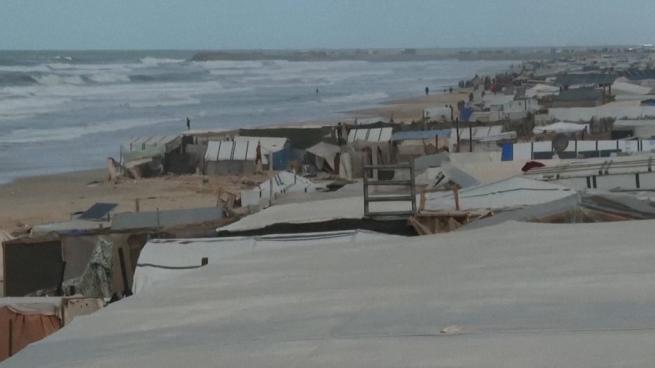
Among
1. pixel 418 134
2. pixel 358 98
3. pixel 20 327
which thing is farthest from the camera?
pixel 358 98

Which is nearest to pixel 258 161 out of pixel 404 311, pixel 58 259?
pixel 58 259

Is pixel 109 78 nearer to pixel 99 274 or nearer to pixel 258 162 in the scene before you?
pixel 258 162

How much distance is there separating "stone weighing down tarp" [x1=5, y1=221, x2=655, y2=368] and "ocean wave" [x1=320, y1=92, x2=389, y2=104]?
65.4 m

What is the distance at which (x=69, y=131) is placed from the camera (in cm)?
5150

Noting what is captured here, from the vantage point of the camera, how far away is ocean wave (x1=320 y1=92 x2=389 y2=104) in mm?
73875

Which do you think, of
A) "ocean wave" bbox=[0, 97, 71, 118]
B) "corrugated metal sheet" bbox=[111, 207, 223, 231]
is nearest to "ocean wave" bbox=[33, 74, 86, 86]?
"ocean wave" bbox=[0, 97, 71, 118]

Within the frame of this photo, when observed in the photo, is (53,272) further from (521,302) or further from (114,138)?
(114,138)

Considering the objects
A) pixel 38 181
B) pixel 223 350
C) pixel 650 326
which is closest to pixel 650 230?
pixel 650 326

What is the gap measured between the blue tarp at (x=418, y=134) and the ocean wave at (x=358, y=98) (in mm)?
41159

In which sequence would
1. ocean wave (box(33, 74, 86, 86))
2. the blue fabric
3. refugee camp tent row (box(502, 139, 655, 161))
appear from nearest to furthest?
1. refugee camp tent row (box(502, 139, 655, 161))
2. the blue fabric
3. ocean wave (box(33, 74, 86, 86))

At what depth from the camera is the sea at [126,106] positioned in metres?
43.4

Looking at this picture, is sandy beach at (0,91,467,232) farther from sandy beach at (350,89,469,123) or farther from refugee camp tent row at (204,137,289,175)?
sandy beach at (350,89,469,123)

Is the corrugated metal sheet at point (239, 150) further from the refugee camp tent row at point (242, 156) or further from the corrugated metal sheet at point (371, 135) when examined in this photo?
the corrugated metal sheet at point (371, 135)

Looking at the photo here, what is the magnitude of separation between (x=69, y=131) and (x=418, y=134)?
25586 mm
